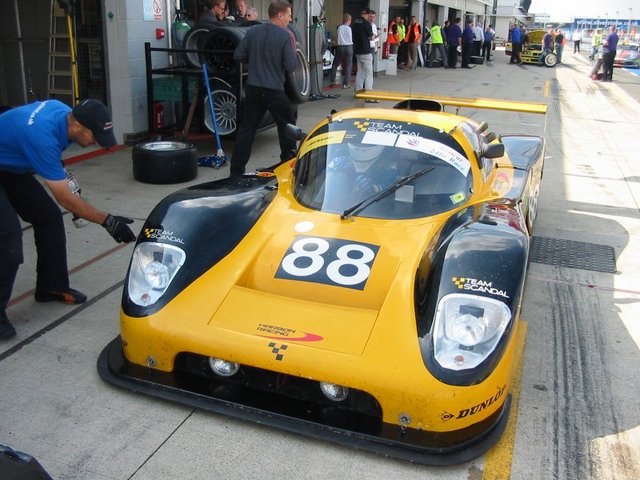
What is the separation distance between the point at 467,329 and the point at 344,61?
14.1 m

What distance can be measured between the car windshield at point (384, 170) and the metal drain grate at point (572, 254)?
178cm

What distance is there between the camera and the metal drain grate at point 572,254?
5.01 meters

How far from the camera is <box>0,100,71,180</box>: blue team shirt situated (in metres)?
3.23

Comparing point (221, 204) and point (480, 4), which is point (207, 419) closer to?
point (221, 204)

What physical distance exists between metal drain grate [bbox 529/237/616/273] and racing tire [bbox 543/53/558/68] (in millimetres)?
25366

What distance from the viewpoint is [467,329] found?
2.64m

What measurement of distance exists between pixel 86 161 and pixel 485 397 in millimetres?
6551

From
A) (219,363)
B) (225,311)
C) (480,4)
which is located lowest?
(219,363)

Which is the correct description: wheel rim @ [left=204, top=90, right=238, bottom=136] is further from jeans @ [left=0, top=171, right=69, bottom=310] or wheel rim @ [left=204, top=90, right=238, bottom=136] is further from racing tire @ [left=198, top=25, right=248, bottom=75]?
jeans @ [left=0, top=171, right=69, bottom=310]

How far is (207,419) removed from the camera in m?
2.83

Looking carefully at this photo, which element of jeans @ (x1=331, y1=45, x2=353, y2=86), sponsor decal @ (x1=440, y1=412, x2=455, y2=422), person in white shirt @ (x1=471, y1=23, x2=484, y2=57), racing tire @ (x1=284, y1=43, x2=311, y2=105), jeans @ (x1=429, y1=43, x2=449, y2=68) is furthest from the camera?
person in white shirt @ (x1=471, y1=23, x2=484, y2=57)

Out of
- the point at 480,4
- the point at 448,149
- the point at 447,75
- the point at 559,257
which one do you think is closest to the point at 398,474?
the point at 448,149

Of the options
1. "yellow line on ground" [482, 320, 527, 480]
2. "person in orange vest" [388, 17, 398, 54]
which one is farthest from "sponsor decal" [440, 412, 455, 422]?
"person in orange vest" [388, 17, 398, 54]

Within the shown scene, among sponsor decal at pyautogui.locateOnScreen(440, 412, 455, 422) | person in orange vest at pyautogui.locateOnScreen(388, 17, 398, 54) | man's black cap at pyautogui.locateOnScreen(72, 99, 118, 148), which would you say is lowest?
sponsor decal at pyautogui.locateOnScreen(440, 412, 455, 422)
